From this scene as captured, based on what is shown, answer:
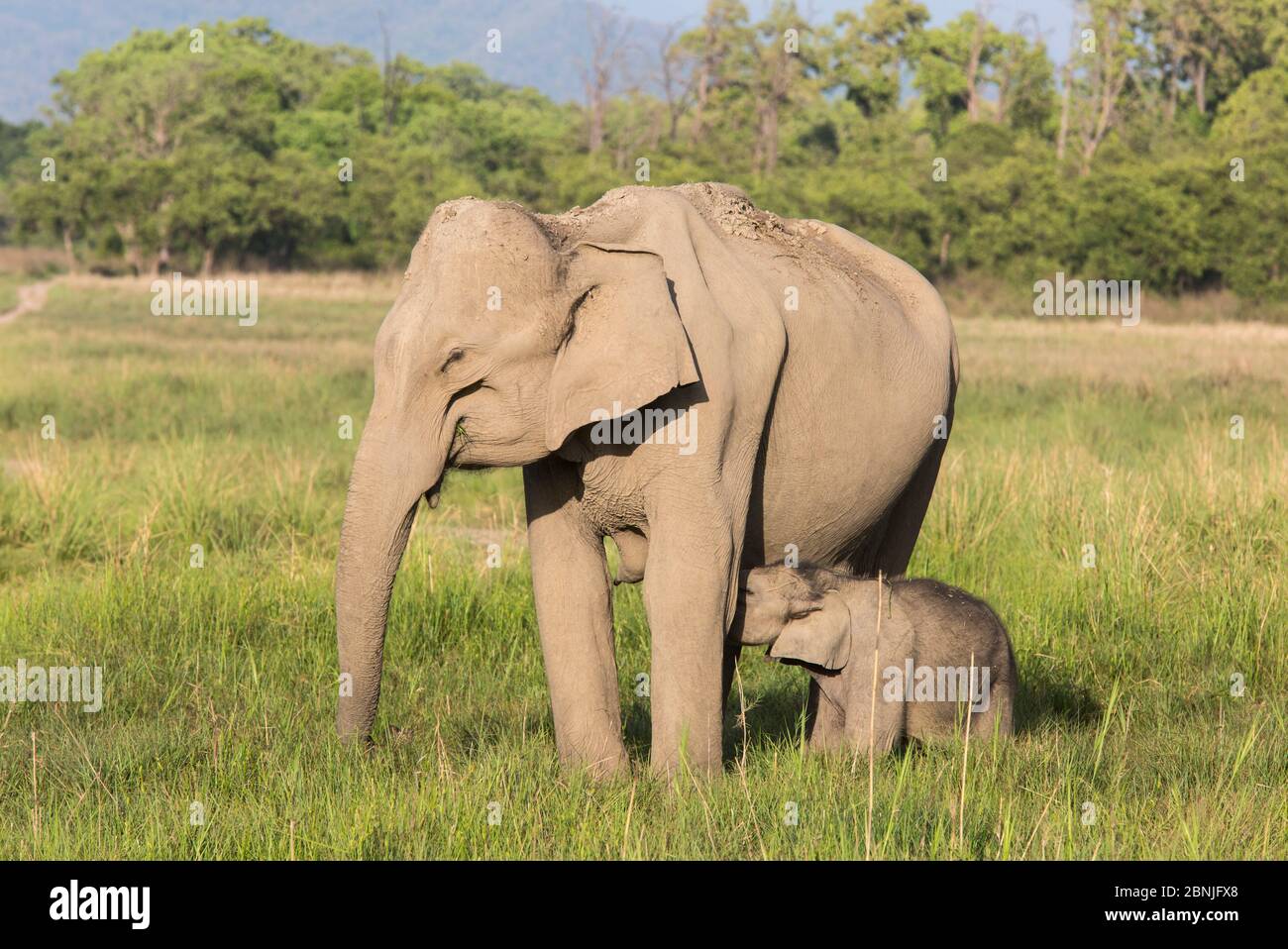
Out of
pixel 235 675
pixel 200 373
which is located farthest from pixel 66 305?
pixel 235 675

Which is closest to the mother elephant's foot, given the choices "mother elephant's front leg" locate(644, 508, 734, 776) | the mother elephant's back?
"mother elephant's front leg" locate(644, 508, 734, 776)

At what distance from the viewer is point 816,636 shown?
16.6ft

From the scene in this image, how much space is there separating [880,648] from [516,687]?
1.90 metres

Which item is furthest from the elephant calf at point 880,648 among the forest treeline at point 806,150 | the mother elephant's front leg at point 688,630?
the forest treeline at point 806,150

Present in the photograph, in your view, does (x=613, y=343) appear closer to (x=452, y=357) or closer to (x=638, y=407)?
(x=638, y=407)

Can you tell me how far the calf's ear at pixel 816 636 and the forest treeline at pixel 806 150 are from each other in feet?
120

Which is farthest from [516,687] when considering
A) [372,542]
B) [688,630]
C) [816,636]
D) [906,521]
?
[372,542]

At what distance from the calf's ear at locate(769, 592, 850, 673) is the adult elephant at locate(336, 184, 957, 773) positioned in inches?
10.7

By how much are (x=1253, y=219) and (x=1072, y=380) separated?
2345 cm

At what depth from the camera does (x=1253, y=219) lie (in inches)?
1554

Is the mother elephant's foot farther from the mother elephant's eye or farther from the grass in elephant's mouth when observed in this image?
the mother elephant's eye

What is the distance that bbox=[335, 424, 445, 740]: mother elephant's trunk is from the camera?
446cm

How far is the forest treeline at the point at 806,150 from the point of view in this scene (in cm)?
4188

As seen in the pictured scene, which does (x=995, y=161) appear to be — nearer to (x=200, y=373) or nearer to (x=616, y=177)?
(x=616, y=177)
